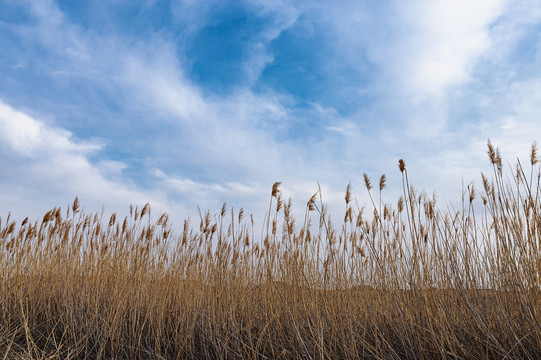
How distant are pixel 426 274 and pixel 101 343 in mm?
2506

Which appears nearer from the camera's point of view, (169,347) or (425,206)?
(425,206)

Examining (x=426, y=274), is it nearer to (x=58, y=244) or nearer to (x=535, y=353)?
(x=535, y=353)

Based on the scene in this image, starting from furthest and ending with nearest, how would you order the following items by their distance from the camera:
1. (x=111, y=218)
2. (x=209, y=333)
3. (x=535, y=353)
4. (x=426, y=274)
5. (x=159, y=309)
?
(x=111, y=218), (x=159, y=309), (x=209, y=333), (x=426, y=274), (x=535, y=353)

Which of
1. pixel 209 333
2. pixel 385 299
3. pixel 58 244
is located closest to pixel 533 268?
pixel 385 299

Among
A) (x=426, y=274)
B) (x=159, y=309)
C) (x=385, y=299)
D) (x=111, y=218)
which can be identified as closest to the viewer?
(x=426, y=274)

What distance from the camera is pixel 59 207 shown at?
4504mm

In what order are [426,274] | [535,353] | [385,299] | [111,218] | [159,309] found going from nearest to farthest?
[535,353]
[426,274]
[385,299]
[159,309]
[111,218]

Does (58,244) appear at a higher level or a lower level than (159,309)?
higher

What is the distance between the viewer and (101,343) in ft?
10.3

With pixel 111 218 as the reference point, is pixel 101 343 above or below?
below

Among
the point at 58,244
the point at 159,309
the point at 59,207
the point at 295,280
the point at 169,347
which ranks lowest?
the point at 169,347

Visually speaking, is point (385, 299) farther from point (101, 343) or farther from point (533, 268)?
point (101, 343)

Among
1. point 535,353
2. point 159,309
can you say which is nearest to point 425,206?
point 535,353

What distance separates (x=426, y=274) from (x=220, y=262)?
1484mm
